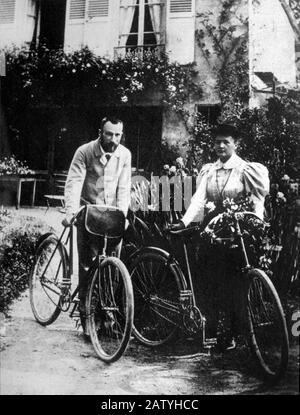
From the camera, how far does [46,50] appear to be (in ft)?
9.89

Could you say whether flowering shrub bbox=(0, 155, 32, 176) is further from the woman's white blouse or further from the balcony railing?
the woman's white blouse

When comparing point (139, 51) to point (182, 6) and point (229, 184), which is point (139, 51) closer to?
point (182, 6)

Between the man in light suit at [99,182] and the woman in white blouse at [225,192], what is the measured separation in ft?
1.35

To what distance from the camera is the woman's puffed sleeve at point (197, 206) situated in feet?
8.27

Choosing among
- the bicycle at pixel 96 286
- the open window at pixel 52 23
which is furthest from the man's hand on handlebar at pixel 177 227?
the open window at pixel 52 23

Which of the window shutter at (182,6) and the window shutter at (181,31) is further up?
the window shutter at (182,6)

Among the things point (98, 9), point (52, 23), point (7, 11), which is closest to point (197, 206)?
point (98, 9)

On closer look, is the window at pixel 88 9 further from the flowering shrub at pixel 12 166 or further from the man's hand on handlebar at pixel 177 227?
the man's hand on handlebar at pixel 177 227

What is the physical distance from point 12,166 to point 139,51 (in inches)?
44.1

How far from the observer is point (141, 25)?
288 centimetres

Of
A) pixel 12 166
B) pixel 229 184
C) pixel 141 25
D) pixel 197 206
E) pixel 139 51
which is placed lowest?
pixel 197 206

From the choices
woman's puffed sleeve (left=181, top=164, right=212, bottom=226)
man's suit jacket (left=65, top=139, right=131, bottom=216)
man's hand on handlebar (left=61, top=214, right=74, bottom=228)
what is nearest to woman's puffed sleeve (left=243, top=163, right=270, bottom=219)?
woman's puffed sleeve (left=181, top=164, right=212, bottom=226)
